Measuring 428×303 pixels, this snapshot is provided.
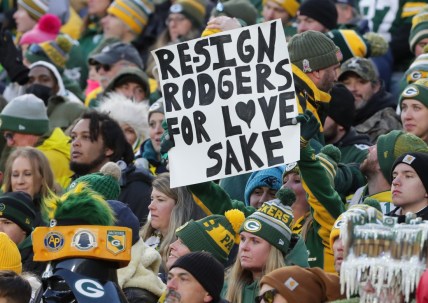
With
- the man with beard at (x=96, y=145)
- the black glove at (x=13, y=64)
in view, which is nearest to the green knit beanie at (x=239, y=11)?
the black glove at (x=13, y=64)

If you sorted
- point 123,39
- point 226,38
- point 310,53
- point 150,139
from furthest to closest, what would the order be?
point 123,39, point 150,139, point 310,53, point 226,38

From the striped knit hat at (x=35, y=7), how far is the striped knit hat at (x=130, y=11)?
1.38m

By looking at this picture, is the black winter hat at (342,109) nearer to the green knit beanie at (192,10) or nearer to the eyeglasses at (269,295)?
the eyeglasses at (269,295)

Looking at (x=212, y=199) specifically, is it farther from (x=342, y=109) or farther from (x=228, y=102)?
(x=342, y=109)

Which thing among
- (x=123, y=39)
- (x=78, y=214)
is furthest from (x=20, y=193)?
(x=123, y=39)

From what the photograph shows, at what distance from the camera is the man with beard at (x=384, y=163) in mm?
10977

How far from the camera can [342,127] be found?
1258 centimetres

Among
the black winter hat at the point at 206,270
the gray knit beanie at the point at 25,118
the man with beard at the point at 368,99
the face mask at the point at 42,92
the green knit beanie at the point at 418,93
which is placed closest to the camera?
the black winter hat at the point at 206,270

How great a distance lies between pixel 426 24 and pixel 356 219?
23.2 ft

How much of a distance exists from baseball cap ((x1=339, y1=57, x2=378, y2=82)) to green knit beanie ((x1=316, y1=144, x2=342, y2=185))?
273 centimetres

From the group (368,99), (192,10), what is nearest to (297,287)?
(368,99)

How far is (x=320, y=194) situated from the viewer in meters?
10.4

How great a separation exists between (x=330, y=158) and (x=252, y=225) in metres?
1.12

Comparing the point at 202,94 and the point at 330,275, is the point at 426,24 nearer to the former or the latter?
the point at 202,94
